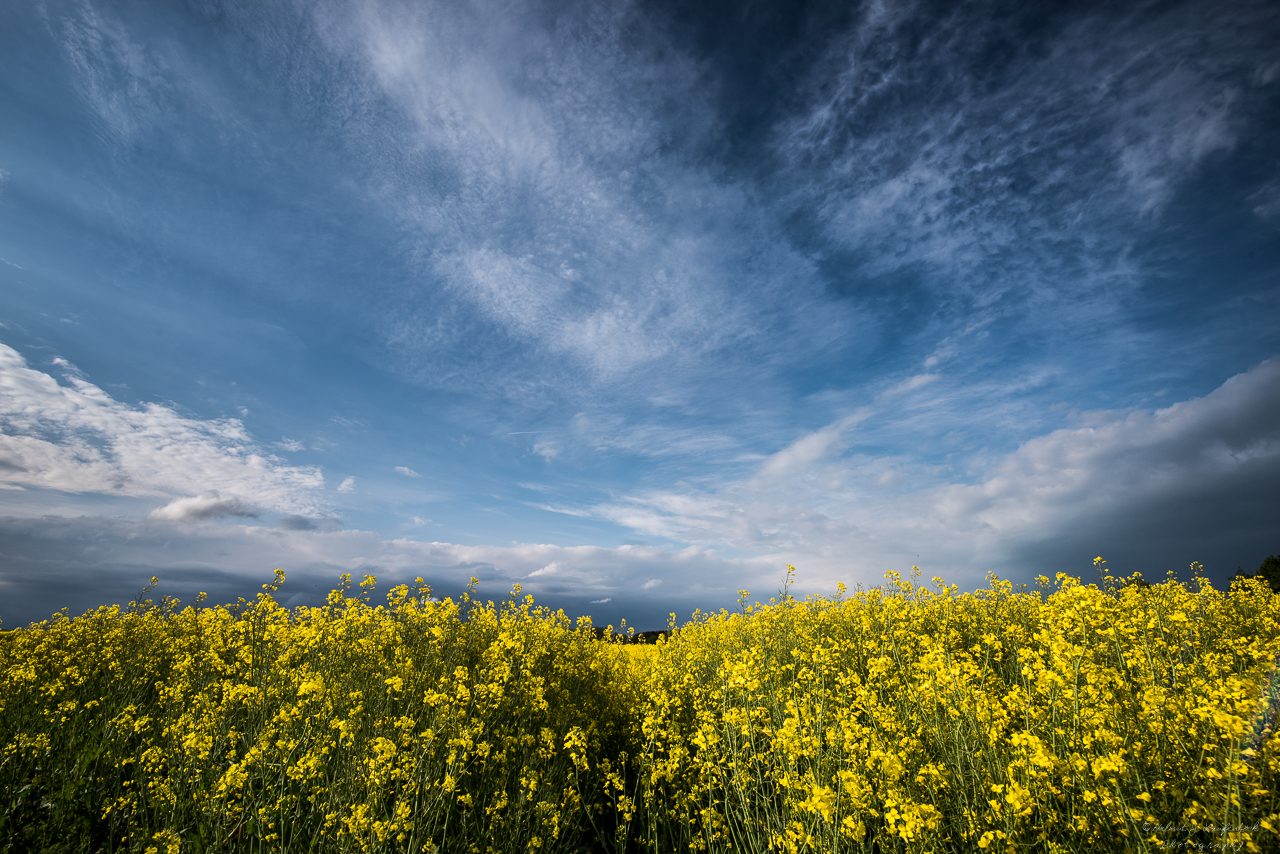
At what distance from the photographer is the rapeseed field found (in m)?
3.44

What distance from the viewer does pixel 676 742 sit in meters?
6.17

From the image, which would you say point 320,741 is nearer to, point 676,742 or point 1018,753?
point 676,742

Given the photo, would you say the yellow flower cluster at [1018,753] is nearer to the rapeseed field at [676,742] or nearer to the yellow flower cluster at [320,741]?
the rapeseed field at [676,742]

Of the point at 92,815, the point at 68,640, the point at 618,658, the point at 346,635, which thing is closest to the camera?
the point at 92,815

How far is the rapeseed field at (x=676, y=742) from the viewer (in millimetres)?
3438

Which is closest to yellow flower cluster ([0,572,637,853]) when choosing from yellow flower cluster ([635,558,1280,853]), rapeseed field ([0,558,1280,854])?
rapeseed field ([0,558,1280,854])

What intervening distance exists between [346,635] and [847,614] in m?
9.86

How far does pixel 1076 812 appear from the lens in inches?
139

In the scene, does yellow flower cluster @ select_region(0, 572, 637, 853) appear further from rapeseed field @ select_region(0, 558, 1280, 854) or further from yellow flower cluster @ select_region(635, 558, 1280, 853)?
yellow flower cluster @ select_region(635, 558, 1280, 853)

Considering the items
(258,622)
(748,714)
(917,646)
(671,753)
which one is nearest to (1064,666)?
(748,714)

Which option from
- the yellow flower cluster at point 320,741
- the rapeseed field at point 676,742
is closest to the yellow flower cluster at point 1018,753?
the rapeseed field at point 676,742

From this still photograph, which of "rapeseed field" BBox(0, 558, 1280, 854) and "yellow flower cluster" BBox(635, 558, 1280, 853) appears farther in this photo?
"rapeseed field" BBox(0, 558, 1280, 854)

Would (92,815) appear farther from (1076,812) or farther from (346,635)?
(1076,812)

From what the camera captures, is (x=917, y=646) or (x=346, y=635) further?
(x=917, y=646)
